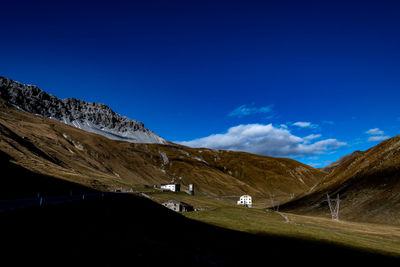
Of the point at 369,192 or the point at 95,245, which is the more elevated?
the point at 369,192

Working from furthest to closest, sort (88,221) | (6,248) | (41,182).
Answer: (41,182) < (88,221) < (6,248)

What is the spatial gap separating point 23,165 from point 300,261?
332 feet

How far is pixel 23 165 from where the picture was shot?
332 ft

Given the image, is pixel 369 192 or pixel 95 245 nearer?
pixel 95 245

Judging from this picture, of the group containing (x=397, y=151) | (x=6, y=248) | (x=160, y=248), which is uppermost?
(x=397, y=151)

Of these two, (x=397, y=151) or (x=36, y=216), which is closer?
(x=36, y=216)

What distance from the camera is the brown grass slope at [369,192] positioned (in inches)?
5012

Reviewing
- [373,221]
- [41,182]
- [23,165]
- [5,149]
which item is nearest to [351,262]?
[41,182]

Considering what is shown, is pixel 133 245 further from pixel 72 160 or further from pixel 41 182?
pixel 72 160

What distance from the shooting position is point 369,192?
482 feet

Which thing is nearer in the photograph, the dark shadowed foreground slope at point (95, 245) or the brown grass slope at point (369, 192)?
the dark shadowed foreground slope at point (95, 245)

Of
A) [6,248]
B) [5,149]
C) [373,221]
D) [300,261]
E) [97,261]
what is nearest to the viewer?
[6,248]

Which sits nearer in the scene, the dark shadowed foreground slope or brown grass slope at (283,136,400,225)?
the dark shadowed foreground slope

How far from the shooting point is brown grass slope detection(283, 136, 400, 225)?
127 m
